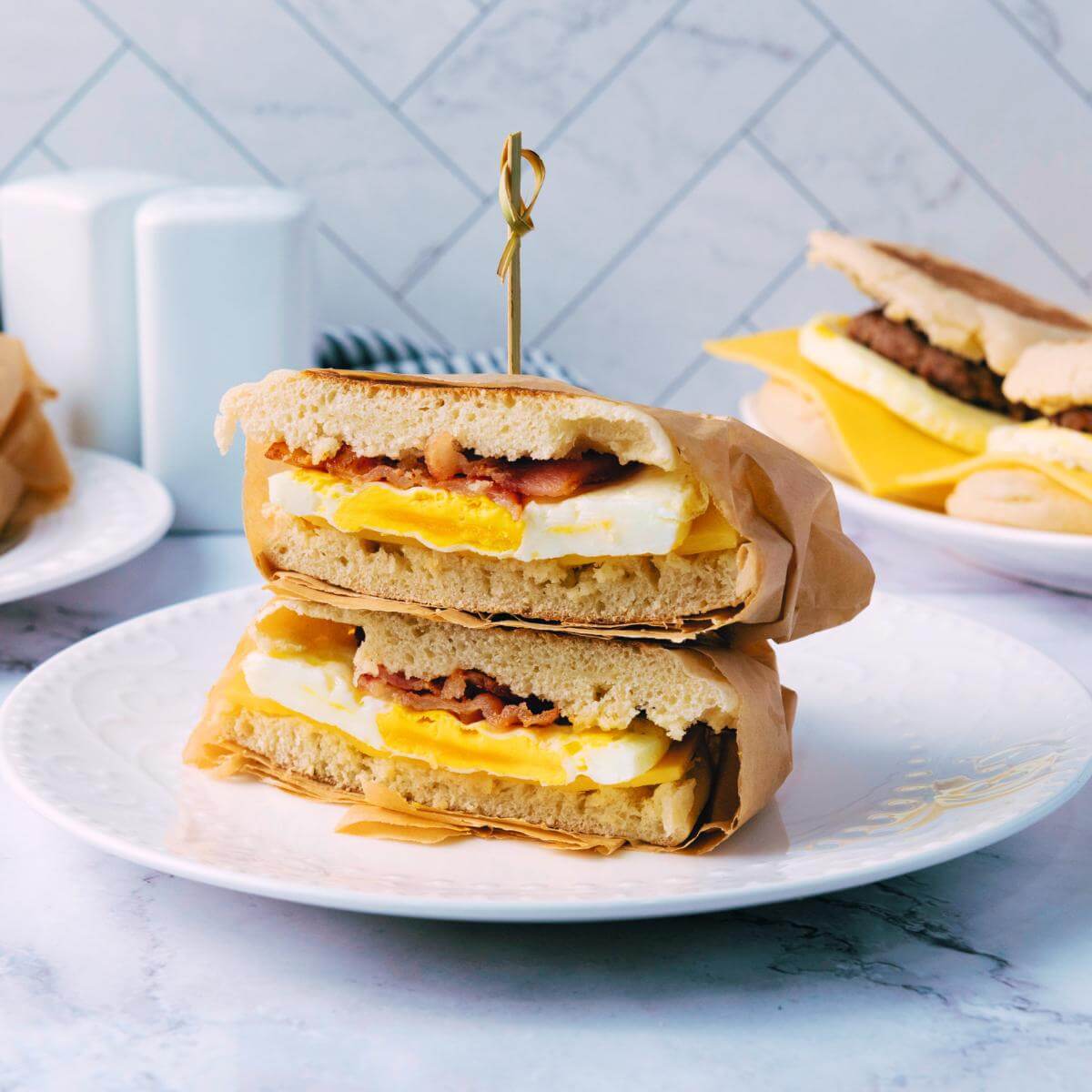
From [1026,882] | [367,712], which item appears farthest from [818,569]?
[367,712]

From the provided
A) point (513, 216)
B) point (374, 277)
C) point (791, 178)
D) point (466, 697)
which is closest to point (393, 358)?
point (374, 277)

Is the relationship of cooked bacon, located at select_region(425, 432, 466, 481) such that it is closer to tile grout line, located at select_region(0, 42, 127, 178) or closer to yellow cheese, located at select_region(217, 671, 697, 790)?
yellow cheese, located at select_region(217, 671, 697, 790)

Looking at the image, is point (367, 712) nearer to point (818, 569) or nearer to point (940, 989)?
point (818, 569)

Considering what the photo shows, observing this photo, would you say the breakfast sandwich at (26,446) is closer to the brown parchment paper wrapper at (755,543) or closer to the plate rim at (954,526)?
the brown parchment paper wrapper at (755,543)

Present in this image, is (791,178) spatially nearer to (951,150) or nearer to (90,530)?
(951,150)

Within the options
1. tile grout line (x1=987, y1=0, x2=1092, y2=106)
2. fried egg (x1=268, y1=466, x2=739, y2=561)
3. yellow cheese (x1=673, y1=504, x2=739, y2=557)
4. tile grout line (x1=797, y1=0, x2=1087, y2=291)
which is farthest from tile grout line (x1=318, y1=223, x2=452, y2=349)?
yellow cheese (x1=673, y1=504, x2=739, y2=557)

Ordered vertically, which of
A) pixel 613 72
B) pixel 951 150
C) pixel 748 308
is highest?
pixel 951 150

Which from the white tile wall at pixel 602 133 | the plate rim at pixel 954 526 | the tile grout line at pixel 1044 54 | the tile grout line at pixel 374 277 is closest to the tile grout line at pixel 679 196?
the white tile wall at pixel 602 133
